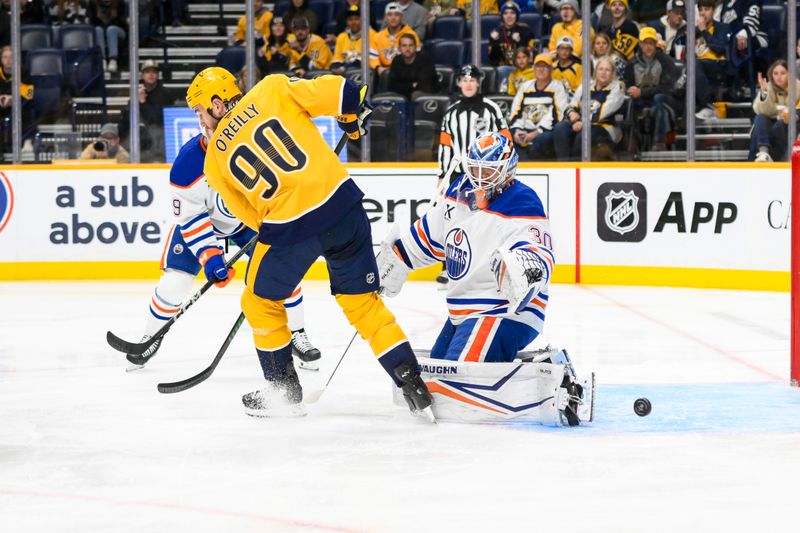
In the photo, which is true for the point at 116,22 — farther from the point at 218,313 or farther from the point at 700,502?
the point at 700,502

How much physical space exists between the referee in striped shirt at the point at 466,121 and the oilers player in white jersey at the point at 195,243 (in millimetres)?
2436

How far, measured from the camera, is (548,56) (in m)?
7.73

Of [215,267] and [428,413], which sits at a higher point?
[215,267]

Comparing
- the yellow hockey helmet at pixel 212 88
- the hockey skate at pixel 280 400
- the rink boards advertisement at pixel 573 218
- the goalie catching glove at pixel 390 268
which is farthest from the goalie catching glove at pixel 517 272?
the rink boards advertisement at pixel 573 218

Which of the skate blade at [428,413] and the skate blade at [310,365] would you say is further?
the skate blade at [310,365]

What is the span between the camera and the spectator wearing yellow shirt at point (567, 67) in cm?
764

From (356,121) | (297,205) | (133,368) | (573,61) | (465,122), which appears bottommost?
(133,368)

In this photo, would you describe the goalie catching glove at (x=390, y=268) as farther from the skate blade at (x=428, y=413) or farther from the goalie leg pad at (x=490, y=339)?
the skate blade at (x=428, y=413)

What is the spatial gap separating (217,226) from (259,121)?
3.83ft

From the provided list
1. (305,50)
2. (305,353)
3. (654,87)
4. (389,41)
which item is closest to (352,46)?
(389,41)

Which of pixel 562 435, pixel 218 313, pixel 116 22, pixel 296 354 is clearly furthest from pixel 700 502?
pixel 116 22

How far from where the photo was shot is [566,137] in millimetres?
7621

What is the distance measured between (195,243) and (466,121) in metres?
2.85

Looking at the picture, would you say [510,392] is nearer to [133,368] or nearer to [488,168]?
[488,168]
